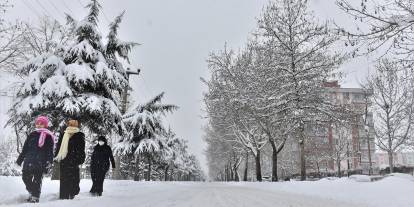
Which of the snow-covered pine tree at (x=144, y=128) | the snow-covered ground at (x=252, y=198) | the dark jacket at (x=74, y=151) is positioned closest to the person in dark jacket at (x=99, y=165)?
the snow-covered ground at (x=252, y=198)

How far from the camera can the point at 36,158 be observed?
8.48 metres

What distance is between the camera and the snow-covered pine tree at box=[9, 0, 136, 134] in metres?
17.3

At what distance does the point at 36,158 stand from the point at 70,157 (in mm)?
1119

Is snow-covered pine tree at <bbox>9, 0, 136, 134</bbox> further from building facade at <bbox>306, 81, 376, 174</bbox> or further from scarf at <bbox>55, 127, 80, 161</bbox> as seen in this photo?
building facade at <bbox>306, 81, 376, 174</bbox>

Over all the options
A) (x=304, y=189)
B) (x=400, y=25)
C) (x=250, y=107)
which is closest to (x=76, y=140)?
(x=400, y=25)

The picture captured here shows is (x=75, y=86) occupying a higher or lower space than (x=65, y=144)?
higher

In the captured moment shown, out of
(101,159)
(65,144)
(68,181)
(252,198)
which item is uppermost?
(65,144)

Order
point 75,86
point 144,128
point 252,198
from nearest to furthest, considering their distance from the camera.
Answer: point 252,198 → point 75,86 → point 144,128

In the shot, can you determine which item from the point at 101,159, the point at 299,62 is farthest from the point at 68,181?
the point at 299,62

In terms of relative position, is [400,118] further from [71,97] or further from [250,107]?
[71,97]

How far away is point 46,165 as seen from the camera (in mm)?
8719

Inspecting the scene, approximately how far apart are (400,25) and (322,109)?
15830 mm

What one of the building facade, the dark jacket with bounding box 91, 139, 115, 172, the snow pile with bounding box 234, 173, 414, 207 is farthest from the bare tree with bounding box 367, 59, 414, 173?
the dark jacket with bounding box 91, 139, 115, 172

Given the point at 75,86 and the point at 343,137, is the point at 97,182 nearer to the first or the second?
the point at 75,86
